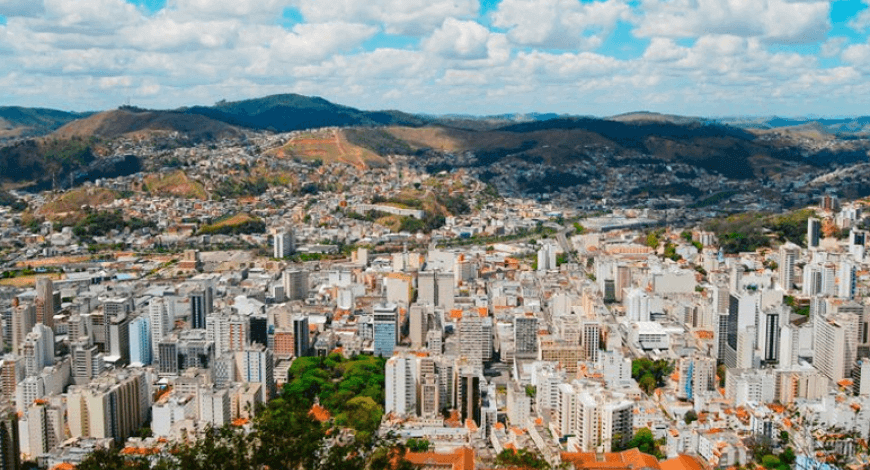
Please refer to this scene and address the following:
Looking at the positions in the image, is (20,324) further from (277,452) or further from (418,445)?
(277,452)

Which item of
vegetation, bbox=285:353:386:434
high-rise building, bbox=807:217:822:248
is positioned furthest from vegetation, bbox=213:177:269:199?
vegetation, bbox=285:353:386:434

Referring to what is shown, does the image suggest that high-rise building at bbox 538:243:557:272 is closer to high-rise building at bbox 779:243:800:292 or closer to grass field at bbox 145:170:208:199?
high-rise building at bbox 779:243:800:292

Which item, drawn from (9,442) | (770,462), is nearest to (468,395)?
(770,462)

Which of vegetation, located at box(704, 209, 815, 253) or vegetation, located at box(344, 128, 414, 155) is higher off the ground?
vegetation, located at box(344, 128, 414, 155)

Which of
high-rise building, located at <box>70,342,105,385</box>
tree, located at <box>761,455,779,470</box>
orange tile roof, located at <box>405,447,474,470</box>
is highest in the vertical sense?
high-rise building, located at <box>70,342,105,385</box>

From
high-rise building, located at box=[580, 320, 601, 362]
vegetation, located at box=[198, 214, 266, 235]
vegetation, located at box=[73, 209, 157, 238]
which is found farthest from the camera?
vegetation, located at box=[198, 214, 266, 235]

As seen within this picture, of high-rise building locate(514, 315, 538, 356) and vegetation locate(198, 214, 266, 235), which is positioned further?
vegetation locate(198, 214, 266, 235)

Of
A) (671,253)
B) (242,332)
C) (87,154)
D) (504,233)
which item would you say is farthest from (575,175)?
(242,332)
